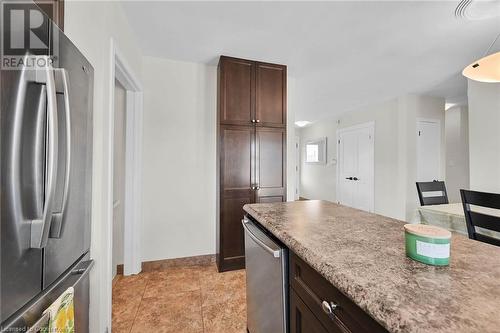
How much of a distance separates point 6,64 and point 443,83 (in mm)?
4657

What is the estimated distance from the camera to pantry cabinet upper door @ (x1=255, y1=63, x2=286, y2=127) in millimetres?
2535

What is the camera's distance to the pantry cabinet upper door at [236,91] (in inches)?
94.6

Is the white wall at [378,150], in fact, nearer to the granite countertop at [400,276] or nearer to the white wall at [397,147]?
the white wall at [397,147]

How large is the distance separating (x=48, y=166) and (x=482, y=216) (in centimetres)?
235

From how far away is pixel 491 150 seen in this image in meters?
2.55

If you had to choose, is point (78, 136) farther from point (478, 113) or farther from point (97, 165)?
point (478, 113)

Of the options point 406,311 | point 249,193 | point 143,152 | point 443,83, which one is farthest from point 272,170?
point 443,83

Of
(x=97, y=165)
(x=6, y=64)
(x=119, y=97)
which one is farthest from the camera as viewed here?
(x=119, y=97)

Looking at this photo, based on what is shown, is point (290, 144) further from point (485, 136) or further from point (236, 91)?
point (485, 136)

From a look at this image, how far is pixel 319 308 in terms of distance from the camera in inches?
28.2

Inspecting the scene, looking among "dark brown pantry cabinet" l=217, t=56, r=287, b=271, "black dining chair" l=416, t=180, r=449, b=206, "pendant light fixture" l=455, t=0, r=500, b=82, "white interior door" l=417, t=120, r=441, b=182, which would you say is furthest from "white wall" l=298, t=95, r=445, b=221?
"dark brown pantry cabinet" l=217, t=56, r=287, b=271

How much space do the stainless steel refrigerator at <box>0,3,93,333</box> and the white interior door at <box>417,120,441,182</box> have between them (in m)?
4.82

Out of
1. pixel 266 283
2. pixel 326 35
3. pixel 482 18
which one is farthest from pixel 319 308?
pixel 482 18

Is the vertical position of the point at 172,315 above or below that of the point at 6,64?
below
